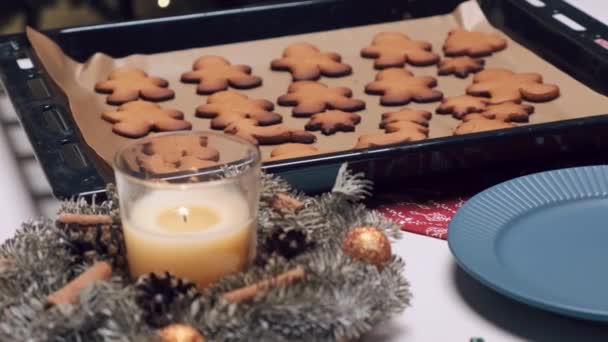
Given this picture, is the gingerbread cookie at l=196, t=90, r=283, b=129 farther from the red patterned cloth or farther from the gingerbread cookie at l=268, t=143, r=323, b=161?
the red patterned cloth

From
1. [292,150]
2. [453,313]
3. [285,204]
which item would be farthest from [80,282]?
[292,150]

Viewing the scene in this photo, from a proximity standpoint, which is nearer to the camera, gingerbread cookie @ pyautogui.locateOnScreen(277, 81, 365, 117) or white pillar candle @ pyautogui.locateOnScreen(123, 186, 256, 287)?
white pillar candle @ pyautogui.locateOnScreen(123, 186, 256, 287)

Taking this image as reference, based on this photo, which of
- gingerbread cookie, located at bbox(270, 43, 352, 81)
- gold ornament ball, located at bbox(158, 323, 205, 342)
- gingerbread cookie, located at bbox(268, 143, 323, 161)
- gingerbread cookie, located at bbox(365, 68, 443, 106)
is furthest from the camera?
gingerbread cookie, located at bbox(270, 43, 352, 81)

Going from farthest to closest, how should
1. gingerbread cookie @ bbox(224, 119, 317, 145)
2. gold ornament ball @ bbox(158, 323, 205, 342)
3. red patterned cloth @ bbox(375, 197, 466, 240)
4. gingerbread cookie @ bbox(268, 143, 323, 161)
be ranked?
1. gingerbread cookie @ bbox(224, 119, 317, 145)
2. gingerbread cookie @ bbox(268, 143, 323, 161)
3. red patterned cloth @ bbox(375, 197, 466, 240)
4. gold ornament ball @ bbox(158, 323, 205, 342)

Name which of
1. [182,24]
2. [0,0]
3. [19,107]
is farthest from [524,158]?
[0,0]

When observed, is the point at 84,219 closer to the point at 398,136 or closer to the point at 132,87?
the point at 398,136

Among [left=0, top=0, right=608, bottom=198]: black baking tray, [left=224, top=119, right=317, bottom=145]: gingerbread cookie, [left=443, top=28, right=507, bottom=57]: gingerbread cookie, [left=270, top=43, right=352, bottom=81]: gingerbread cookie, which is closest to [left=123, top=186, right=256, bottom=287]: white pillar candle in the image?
[left=0, top=0, right=608, bottom=198]: black baking tray
